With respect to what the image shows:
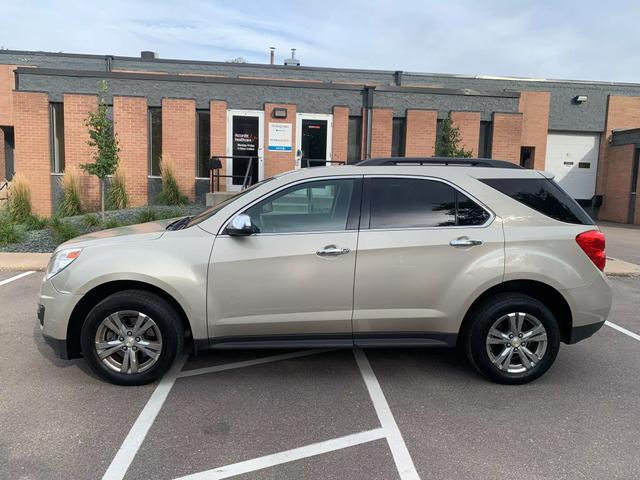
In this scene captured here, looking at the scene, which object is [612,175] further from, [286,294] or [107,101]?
[286,294]

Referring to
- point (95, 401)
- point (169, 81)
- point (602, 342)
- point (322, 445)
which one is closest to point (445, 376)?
point (322, 445)

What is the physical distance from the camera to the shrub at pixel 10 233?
1070cm

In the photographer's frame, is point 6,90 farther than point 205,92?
Yes

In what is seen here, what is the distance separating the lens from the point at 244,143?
15.9 metres

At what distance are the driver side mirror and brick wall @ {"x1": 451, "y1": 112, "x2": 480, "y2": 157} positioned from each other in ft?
45.5

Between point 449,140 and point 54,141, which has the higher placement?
point 449,140

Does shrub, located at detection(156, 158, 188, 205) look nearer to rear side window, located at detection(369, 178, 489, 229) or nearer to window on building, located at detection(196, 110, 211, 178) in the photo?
window on building, located at detection(196, 110, 211, 178)

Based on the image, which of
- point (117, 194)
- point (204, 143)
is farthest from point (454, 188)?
point (204, 143)

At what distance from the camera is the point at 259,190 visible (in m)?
4.24

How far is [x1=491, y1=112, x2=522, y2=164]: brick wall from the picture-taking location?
664 inches

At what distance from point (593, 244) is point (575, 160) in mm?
21240

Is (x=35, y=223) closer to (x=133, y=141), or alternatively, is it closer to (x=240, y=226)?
(x=133, y=141)

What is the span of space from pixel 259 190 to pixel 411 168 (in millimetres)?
1312

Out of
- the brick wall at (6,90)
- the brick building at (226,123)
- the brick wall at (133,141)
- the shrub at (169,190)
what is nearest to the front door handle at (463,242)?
the brick building at (226,123)
